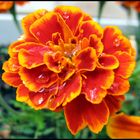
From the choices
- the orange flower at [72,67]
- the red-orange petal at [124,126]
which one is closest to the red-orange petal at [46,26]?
the orange flower at [72,67]

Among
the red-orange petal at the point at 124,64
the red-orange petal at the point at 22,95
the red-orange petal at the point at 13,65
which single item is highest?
the red-orange petal at the point at 124,64

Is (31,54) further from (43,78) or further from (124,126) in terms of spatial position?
(124,126)

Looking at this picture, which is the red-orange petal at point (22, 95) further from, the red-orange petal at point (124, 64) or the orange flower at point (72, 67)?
the red-orange petal at point (124, 64)

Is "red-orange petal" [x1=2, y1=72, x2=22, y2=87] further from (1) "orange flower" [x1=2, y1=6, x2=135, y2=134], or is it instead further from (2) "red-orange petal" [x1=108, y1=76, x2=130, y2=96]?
(2) "red-orange petal" [x1=108, y1=76, x2=130, y2=96]

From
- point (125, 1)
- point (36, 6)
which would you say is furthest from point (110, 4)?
point (125, 1)

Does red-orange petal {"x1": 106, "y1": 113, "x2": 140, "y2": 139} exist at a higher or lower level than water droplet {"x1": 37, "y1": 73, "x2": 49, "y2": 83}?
lower

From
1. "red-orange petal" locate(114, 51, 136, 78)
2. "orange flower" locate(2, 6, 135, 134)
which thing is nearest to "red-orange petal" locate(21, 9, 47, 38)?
"orange flower" locate(2, 6, 135, 134)

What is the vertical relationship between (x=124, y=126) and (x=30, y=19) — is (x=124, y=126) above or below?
below

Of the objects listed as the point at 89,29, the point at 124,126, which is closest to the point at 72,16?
the point at 89,29
